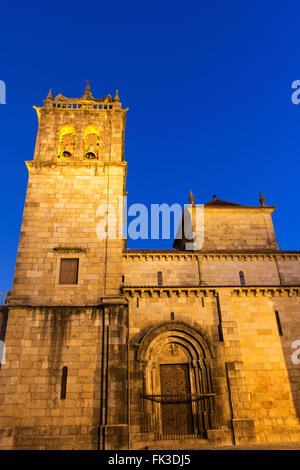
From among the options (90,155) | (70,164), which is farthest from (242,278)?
(70,164)

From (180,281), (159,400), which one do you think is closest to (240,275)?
(180,281)

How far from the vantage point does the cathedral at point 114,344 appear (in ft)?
46.2

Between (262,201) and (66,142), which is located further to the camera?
(262,201)

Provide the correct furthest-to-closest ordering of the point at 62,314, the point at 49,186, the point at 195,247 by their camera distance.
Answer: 1. the point at 195,247
2. the point at 49,186
3. the point at 62,314

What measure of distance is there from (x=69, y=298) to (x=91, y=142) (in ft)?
32.9

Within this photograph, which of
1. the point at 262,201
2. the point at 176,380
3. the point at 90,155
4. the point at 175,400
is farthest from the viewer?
the point at 262,201

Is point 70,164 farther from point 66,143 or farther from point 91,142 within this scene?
point 91,142

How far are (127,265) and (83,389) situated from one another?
8.48 m

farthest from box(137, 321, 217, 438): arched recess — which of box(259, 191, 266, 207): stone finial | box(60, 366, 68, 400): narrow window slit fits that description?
box(259, 191, 266, 207): stone finial

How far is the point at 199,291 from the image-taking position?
56.4 ft

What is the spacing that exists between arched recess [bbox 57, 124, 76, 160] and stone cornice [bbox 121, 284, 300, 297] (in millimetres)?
9033

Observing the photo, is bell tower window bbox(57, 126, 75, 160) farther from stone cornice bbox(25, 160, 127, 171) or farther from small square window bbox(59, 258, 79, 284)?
small square window bbox(59, 258, 79, 284)

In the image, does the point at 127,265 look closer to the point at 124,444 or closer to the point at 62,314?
the point at 62,314

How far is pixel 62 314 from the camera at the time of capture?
15.9 m
